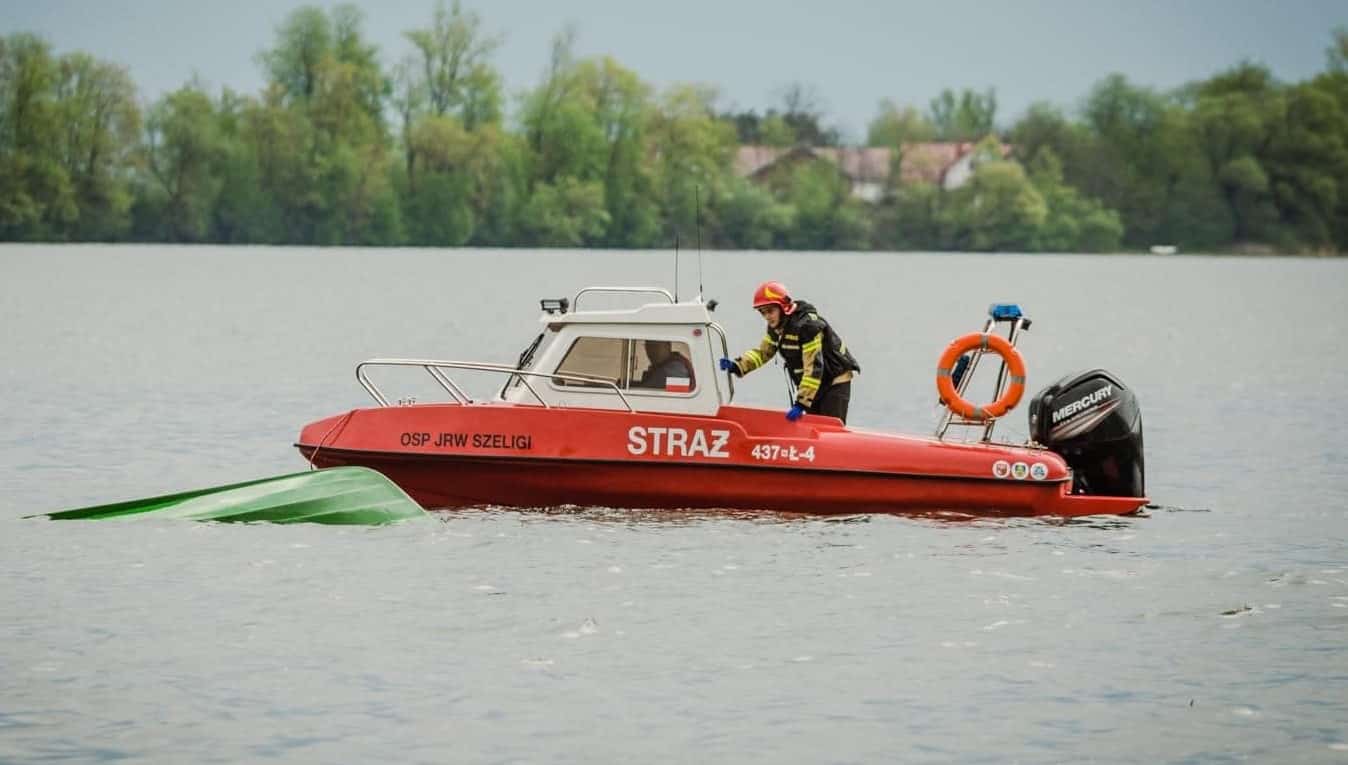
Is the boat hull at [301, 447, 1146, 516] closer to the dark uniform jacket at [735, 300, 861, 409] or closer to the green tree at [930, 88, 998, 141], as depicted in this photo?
the dark uniform jacket at [735, 300, 861, 409]

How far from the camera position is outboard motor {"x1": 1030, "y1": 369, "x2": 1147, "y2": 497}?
1773 cm

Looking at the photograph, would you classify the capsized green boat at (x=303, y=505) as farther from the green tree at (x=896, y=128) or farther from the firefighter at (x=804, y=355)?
the green tree at (x=896, y=128)

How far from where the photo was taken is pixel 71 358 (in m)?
39.9

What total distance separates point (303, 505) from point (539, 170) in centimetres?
10412

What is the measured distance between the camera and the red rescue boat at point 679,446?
17.4 meters

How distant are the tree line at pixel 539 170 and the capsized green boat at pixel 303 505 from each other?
96.4 meters

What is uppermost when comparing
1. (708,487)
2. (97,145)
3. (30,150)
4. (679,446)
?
(97,145)

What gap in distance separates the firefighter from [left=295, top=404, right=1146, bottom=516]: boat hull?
486 mm

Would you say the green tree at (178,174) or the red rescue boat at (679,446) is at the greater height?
the green tree at (178,174)

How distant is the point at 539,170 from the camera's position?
396 feet

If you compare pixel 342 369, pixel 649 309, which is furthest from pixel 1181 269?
pixel 649 309

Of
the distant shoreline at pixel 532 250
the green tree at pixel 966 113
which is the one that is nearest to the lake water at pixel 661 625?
the distant shoreline at pixel 532 250

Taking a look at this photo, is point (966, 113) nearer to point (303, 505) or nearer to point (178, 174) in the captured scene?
point (178, 174)

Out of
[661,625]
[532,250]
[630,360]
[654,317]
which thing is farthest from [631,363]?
[532,250]
